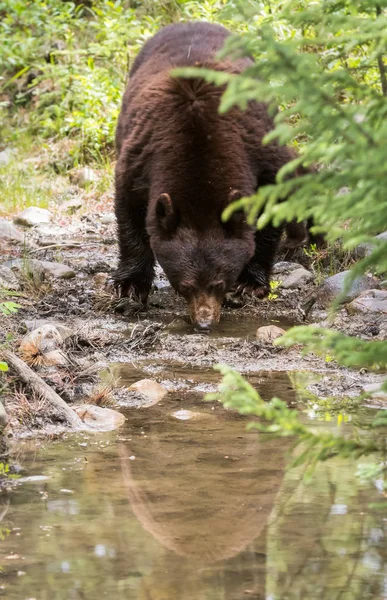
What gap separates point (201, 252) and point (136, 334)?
0.74 metres

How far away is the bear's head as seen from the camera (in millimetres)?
6582

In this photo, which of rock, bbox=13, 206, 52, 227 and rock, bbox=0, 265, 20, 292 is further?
rock, bbox=13, 206, 52, 227

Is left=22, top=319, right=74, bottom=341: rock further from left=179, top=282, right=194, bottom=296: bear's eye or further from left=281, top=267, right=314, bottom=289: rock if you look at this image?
left=281, top=267, right=314, bottom=289: rock

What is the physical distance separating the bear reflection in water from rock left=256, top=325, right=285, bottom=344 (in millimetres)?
→ 1576

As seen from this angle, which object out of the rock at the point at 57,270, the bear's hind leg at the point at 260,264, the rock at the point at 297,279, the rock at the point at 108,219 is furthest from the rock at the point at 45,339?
the rock at the point at 108,219

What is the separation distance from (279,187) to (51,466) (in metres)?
1.88

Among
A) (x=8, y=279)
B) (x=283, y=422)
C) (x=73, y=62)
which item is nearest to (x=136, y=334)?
(x=8, y=279)

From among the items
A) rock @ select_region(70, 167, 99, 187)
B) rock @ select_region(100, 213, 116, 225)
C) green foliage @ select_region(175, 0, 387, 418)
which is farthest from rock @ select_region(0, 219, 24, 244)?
green foliage @ select_region(175, 0, 387, 418)

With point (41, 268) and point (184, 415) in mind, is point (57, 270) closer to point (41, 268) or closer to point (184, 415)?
point (41, 268)

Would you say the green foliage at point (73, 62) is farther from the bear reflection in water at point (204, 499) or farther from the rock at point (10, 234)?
the bear reflection in water at point (204, 499)

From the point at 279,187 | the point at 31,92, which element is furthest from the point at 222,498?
the point at 31,92

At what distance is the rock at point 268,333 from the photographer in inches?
244

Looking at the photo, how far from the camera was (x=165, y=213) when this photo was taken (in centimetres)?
657

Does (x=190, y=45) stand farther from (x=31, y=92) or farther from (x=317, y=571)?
(x=31, y=92)
